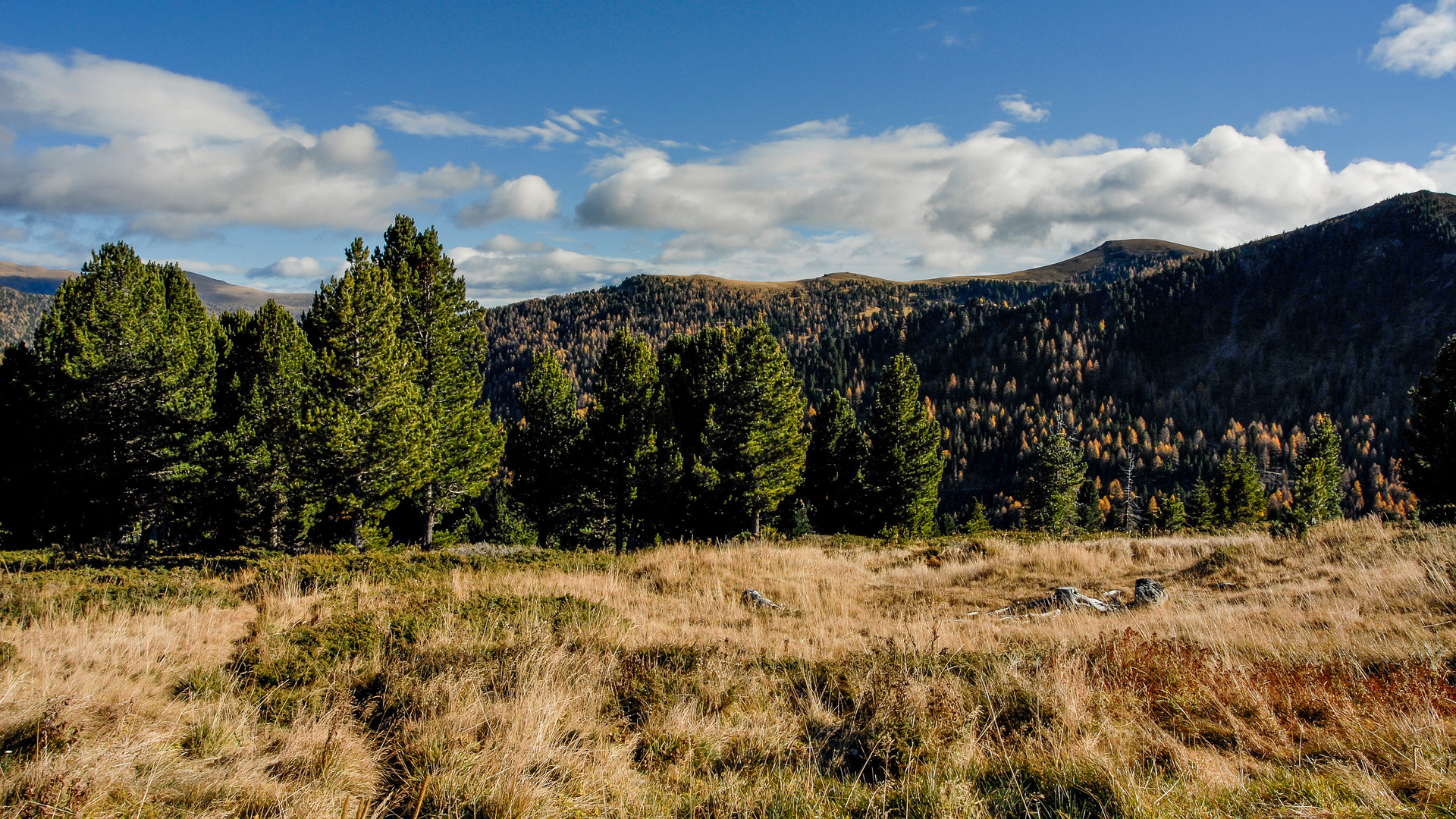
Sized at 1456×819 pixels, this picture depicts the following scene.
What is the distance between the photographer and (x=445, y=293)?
1172 inches

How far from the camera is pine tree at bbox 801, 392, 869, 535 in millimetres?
43156

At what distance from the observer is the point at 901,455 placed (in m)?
40.5

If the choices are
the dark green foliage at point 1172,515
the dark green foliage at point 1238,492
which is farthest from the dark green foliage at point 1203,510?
the dark green foliage at point 1172,515

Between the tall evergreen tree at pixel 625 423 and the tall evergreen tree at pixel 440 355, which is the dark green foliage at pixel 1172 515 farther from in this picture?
the tall evergreen tree at pixel 440 355

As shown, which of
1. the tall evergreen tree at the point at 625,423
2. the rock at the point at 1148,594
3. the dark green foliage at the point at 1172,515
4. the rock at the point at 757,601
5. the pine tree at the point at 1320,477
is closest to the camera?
the rock at the point at 1148,594

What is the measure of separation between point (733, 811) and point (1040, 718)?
267 centimetres

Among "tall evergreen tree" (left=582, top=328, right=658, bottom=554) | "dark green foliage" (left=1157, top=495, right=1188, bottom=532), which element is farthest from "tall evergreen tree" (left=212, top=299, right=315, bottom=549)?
"dark green foliage" (left=1157, top=495, right=1188, bottom=532)

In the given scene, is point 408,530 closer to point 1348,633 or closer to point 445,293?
point 445,293

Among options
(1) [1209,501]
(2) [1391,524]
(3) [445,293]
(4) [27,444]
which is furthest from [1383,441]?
(4) [27,444]

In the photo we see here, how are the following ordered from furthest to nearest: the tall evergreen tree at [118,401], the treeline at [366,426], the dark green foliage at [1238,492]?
the dark green foliage at [1238,492] < the tall evergreen tree at [118,401] < the treeline at [366,426]

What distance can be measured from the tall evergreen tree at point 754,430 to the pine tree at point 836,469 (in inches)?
354

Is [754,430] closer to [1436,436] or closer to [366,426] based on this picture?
[366,426]

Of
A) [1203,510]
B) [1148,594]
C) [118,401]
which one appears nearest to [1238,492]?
[1203,510]

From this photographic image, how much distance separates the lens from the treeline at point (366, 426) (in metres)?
24.8
